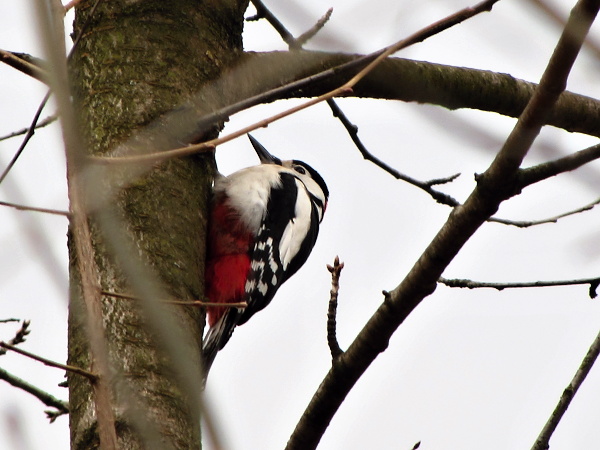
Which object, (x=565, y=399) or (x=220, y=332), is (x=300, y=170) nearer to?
(x=220, y=332)

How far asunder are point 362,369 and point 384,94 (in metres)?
1.18

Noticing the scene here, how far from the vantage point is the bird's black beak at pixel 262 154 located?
16.0ft

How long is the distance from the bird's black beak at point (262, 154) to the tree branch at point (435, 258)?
114 inches

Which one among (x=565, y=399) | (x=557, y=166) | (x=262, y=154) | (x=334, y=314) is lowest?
(x=565, y=399)

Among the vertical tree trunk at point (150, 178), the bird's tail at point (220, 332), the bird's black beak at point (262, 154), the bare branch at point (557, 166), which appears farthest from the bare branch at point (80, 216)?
the bird's black beak at point (262, 154)

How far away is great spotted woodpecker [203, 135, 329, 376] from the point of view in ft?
12.0

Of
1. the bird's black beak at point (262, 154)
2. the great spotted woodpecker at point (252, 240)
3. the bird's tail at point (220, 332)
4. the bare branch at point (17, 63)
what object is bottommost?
the bare branch at point (17, 63)

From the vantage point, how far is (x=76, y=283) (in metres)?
2.03

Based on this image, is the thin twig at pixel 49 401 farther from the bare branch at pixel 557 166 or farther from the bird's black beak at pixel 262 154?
the bird's black beak at pixel 262 154

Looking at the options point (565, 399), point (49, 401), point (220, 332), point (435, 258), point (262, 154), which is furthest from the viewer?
point (262, 154)

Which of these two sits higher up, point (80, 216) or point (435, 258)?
point (435, 258)

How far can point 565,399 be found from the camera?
2248 millimetres

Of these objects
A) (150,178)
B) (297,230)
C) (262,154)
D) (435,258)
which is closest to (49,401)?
(150,178)

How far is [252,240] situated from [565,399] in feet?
6.48
